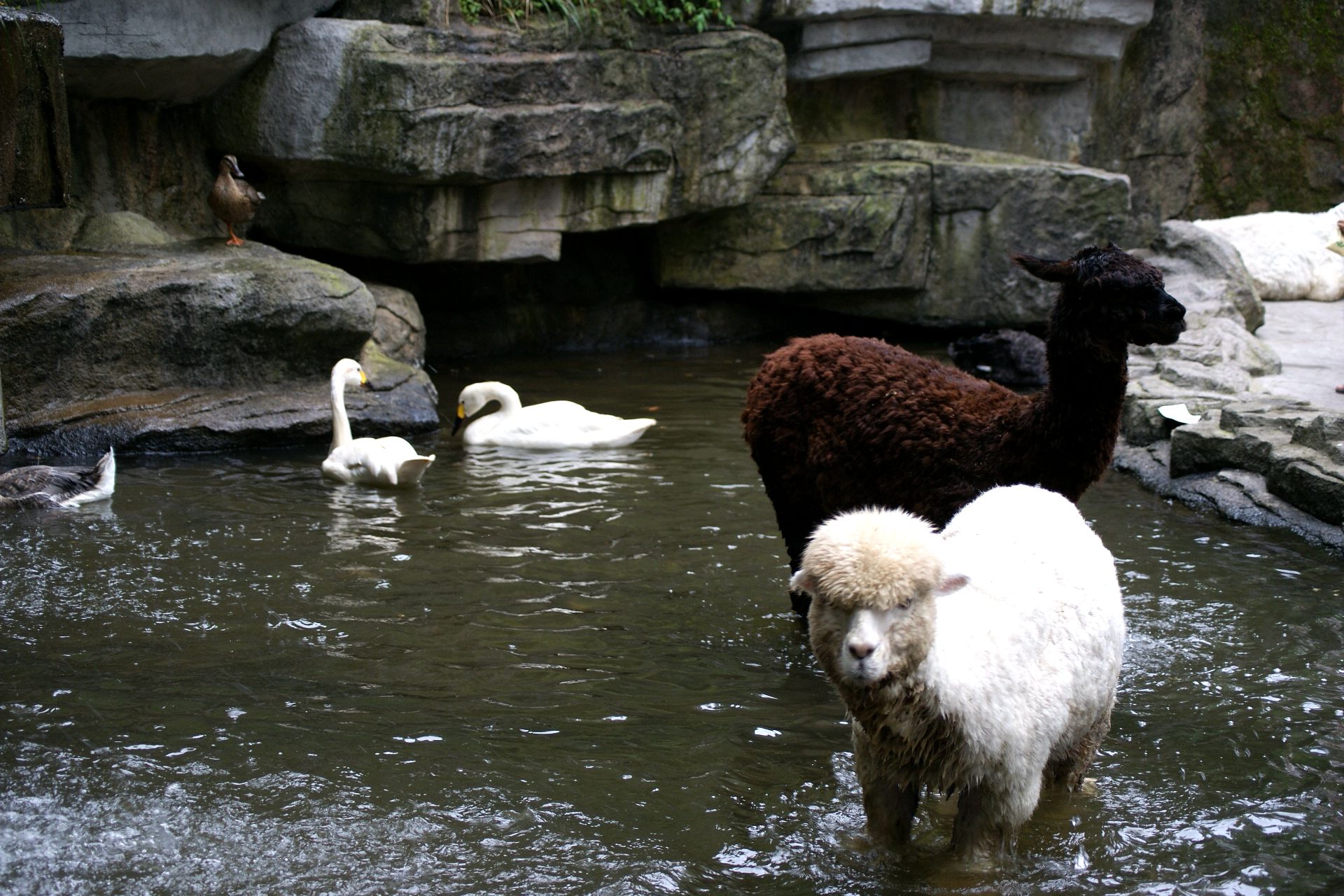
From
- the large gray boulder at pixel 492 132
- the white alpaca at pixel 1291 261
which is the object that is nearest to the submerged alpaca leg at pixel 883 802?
the large gray boulder at pixel 492 132

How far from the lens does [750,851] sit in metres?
3.45

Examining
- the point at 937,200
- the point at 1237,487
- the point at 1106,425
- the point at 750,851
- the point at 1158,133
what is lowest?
the point at 750,851

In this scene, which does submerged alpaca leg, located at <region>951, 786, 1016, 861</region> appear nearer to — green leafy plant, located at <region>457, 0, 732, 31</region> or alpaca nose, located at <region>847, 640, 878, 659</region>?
alpaca nose, located at <region>847, 640, 878, 659</region>

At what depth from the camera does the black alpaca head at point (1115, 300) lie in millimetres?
4055

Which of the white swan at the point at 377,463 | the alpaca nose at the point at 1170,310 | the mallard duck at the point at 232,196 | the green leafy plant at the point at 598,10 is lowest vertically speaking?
the white swan at the point at 377,463

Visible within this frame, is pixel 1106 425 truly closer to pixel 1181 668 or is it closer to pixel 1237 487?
pixel 1181 668

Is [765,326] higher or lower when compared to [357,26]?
lower

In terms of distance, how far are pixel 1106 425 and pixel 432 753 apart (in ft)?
7.94

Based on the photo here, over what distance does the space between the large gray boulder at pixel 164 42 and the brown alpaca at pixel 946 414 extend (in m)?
6.00

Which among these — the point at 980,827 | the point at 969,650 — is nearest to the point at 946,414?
the point at 969,650

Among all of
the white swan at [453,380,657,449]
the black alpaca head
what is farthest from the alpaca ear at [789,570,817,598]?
the white swan at [453,380,657,449]

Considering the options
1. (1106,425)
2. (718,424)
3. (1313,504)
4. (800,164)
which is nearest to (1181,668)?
(1106,425)

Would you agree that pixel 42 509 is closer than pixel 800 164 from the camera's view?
Yes

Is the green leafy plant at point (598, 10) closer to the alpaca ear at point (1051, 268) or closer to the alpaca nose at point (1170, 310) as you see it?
the alpaca ear at point (1051, 268)
